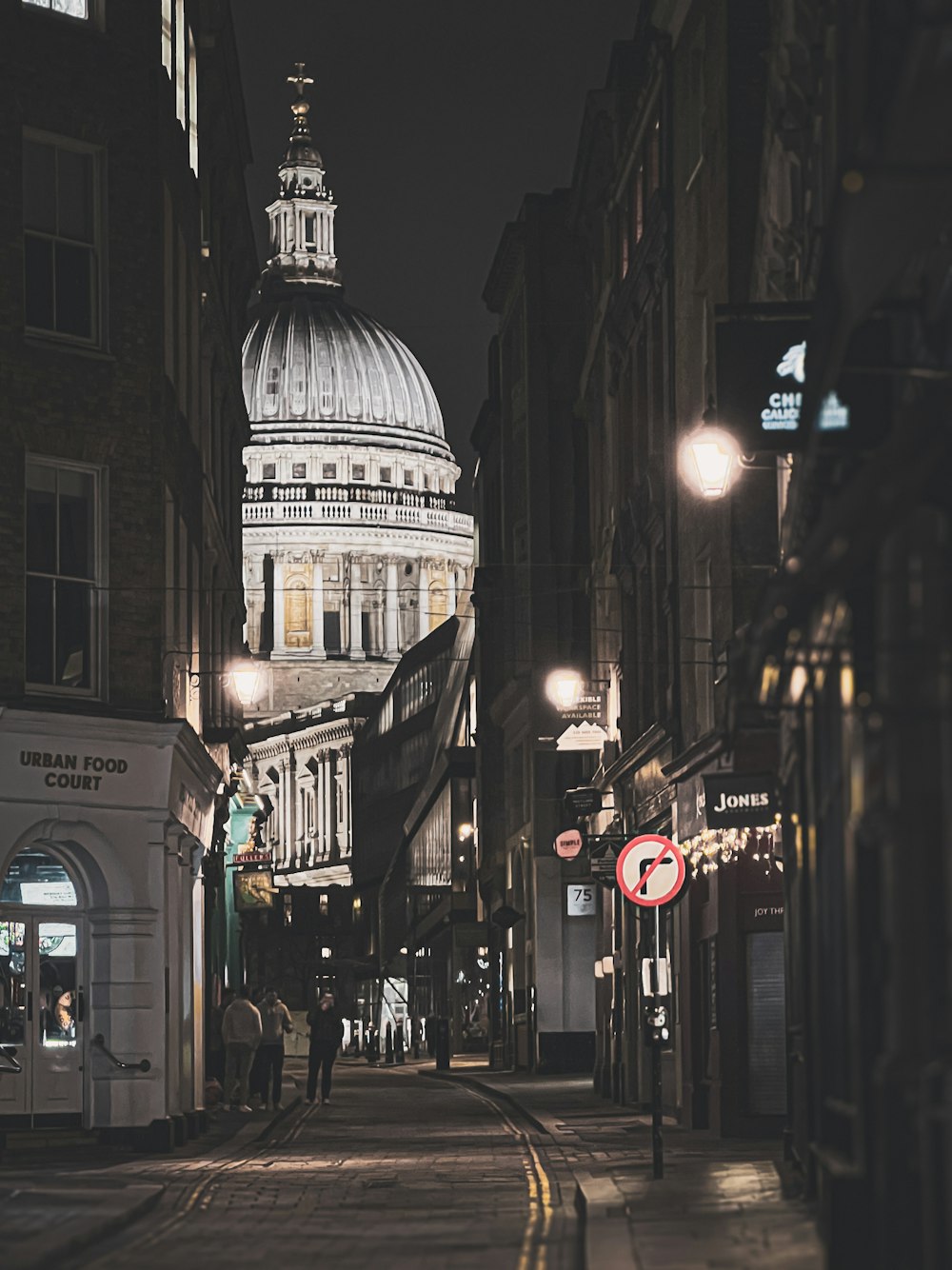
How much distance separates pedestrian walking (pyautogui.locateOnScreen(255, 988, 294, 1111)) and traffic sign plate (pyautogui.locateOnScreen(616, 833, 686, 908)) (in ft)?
51.3

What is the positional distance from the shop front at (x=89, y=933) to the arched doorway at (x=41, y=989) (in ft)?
0.05

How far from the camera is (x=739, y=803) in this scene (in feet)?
84.1

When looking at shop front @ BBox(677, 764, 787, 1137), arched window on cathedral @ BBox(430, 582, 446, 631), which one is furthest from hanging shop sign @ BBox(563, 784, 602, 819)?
Result: arched window on cathedral @ BBox(430, 582, 446, 631)

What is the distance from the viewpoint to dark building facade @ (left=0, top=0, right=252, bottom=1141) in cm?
2766

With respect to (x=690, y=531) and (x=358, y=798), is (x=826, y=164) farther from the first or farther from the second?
(x=358, y=798)

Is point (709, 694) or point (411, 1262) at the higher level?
point (709, 694)

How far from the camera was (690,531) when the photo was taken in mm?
32406

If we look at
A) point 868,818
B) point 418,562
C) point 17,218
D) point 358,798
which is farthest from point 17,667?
point 418,562

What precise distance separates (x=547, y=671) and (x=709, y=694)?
25.1 metres

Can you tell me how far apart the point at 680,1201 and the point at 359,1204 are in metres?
2.76

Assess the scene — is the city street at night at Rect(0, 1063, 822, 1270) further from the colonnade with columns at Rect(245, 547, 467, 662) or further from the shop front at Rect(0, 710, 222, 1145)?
the colonnade with columns at Rect(245, 547, 467, 662)

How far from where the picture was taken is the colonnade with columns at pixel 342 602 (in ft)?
640

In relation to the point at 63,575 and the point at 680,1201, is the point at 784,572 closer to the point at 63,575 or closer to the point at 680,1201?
the point at 680,1201

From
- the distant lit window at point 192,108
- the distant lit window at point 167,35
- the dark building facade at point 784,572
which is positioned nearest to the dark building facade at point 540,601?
the dark building facade at point 784,572
